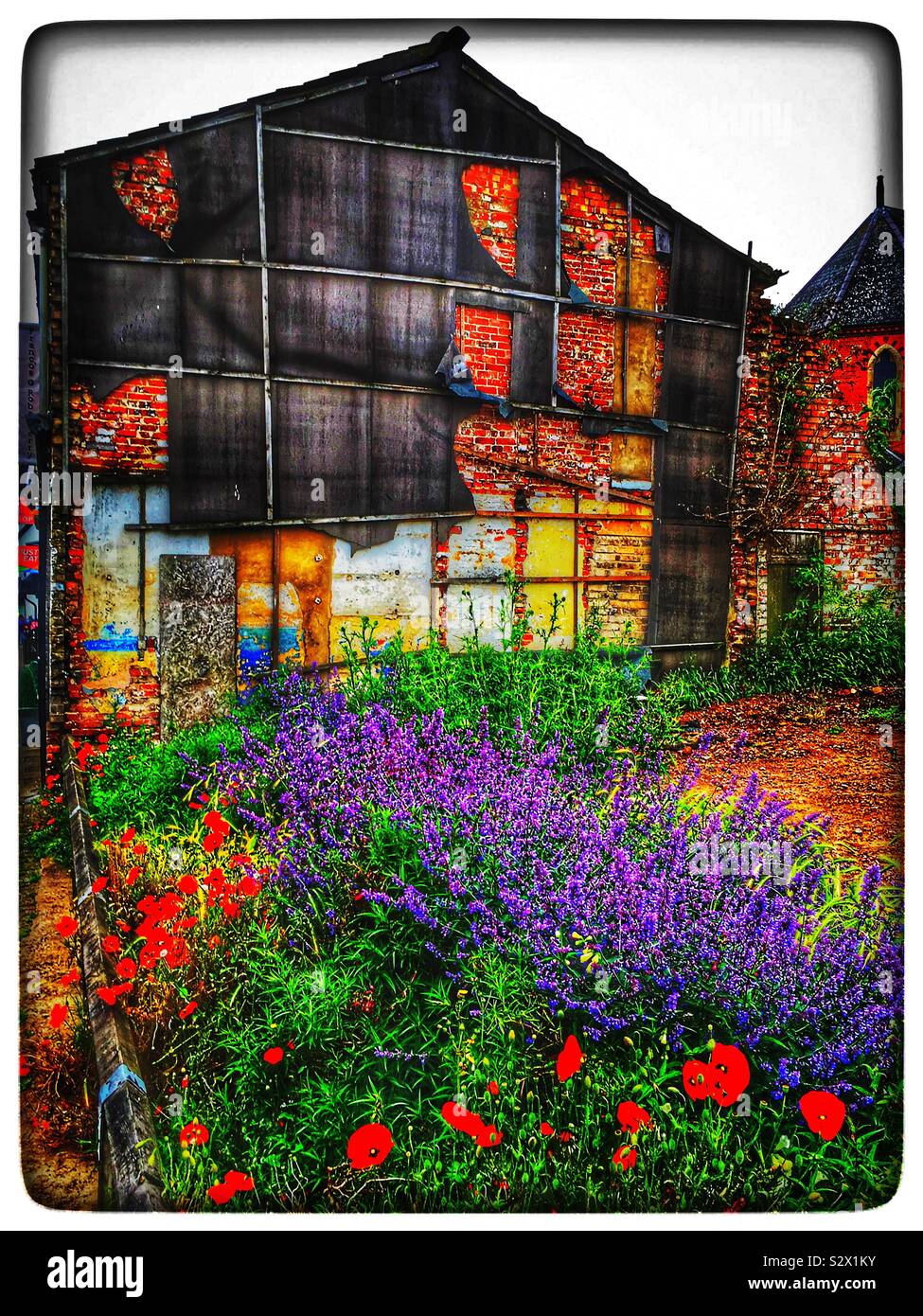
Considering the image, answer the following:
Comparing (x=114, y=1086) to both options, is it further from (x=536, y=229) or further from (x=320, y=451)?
(x=536, y=229)

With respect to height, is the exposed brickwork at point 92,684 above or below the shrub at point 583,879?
above

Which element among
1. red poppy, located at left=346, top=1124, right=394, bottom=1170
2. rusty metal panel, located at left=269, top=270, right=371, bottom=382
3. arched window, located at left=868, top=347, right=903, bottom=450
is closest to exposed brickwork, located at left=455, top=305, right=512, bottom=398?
rusty metal panel, located at left=269, top=270, right=371, bottom=382

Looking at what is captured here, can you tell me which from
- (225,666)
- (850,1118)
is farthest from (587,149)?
(850,1118)

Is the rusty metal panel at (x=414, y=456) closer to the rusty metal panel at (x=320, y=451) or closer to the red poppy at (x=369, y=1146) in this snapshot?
the rusty metal panel at (x=320, y=451)

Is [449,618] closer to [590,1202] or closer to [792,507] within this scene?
[792,507]

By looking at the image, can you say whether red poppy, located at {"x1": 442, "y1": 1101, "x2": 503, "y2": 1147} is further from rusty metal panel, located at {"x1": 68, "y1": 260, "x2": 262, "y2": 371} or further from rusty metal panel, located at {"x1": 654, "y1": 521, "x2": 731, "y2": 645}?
rusty metal panel, located at {"x1": 68, "y1": 260, "x2": 262, "y2": 371}

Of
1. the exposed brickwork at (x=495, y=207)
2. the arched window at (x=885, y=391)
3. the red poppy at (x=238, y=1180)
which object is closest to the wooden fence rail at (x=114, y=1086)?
the red poppy at (x=238, y=1180)
